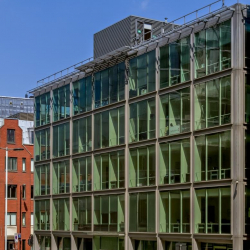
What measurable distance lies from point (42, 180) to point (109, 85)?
15.7 m

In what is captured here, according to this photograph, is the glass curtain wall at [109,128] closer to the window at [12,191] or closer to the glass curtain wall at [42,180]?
the glass curtain wall at [42,180]

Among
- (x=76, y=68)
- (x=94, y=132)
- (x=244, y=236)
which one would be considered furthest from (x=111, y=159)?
(x=244, y=236)

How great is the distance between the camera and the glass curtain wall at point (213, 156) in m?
43.3

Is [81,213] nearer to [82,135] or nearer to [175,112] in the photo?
[82,135]

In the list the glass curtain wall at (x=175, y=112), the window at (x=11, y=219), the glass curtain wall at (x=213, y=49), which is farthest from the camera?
the window at (x=11, y=219)

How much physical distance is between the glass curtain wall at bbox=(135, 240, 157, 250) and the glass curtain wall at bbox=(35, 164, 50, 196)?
17.0 metres

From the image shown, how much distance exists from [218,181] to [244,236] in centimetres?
389

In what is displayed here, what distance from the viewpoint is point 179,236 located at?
4731 cm

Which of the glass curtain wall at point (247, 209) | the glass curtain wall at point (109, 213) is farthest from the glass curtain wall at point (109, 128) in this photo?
the glass curtain wall at point (247, 209)

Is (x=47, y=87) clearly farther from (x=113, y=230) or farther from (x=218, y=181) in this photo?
(x=218, y=181)

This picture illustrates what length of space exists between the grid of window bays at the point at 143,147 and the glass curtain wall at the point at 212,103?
0.21ft

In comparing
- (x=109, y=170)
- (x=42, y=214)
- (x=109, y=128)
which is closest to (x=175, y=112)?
(x=109, y=128)

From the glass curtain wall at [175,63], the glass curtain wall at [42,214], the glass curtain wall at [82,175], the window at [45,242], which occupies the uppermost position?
the glass curtain wall at [175,63]

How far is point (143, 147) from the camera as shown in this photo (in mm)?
52500
